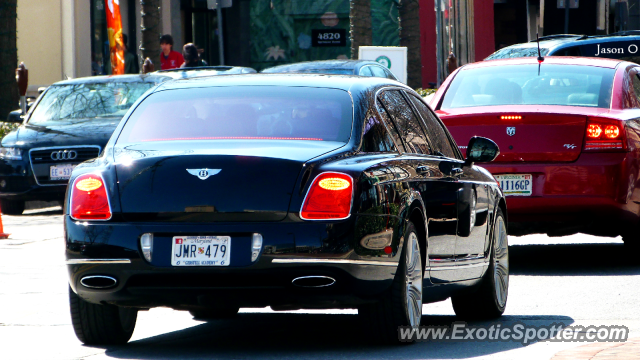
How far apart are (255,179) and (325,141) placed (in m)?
0.53

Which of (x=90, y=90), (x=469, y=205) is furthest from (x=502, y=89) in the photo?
(x=90, y=90)

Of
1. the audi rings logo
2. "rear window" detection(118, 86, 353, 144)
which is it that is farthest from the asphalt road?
the audi rings logo

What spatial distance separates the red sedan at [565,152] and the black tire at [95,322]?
13.4ft

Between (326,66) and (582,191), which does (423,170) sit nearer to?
(582,191)

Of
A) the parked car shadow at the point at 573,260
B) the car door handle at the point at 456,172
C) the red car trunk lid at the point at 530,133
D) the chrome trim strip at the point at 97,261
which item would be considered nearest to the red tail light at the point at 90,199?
the chrome trim strip at the point at 97,261

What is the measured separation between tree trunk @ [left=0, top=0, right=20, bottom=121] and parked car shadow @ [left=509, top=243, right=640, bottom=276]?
13378 mm

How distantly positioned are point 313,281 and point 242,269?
337 mm

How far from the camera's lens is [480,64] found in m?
10.9

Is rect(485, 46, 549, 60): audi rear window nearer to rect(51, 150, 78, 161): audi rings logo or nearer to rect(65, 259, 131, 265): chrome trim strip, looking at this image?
rect(51, 150, 78, 161): audi rings logo

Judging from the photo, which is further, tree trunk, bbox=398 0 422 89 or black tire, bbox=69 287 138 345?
tree trunk, bbox=398 0 422 89

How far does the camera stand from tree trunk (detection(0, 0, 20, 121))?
22.6m

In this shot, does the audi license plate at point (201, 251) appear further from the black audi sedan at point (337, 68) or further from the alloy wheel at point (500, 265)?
the black audi sedan at point (337, 68)

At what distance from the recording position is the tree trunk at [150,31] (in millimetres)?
25234

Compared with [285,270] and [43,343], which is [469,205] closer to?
[285,270]
